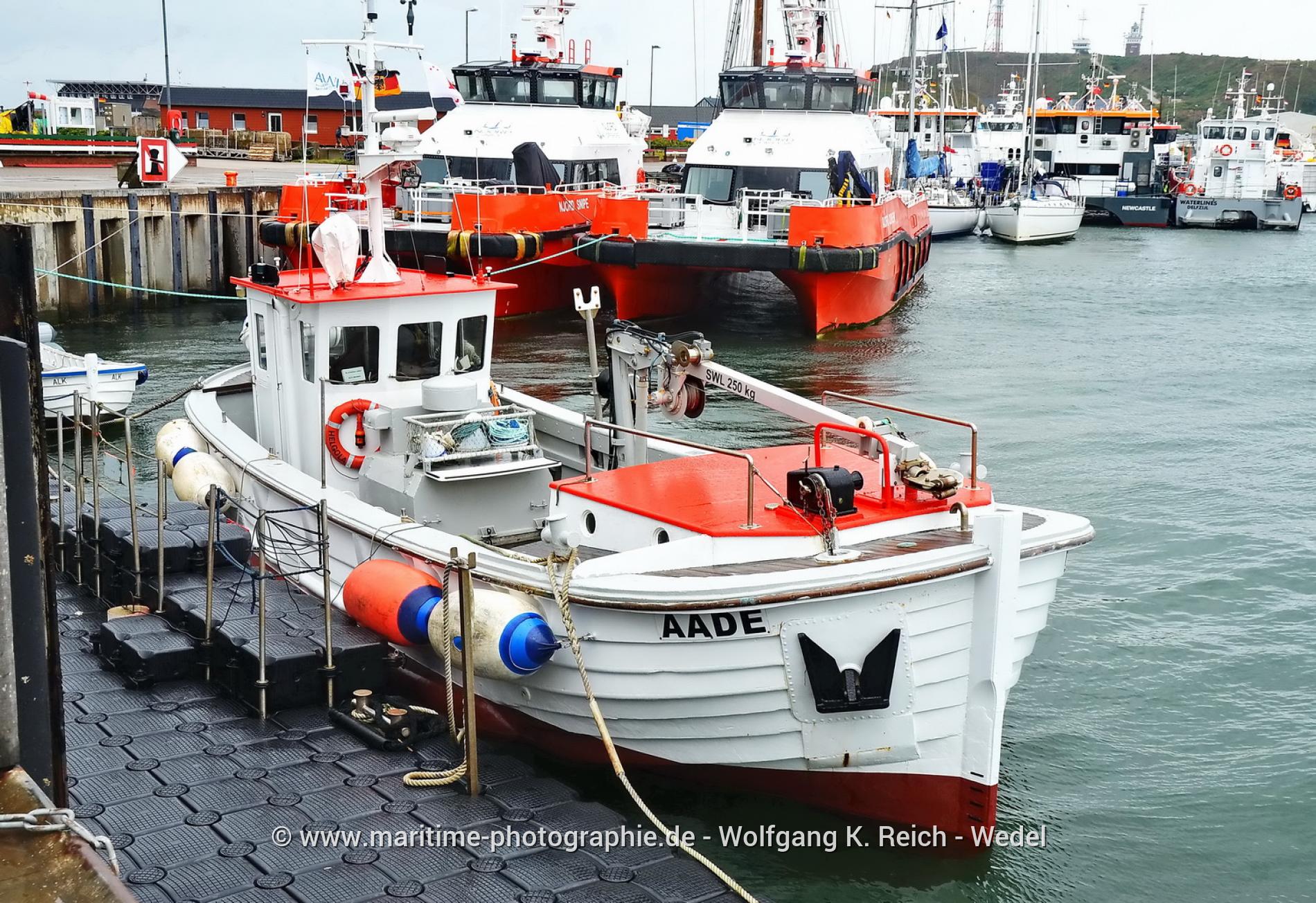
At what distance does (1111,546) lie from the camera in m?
11.8

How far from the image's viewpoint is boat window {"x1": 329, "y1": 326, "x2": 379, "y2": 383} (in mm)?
8750

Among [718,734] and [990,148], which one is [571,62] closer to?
[718,734]

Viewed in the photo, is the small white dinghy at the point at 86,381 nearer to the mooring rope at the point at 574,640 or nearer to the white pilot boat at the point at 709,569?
the white pilot boat at the point at 709,569

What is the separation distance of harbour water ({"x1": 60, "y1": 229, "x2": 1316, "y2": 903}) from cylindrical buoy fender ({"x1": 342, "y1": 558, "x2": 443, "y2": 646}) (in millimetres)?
1239

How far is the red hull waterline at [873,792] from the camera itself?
21.5 feet

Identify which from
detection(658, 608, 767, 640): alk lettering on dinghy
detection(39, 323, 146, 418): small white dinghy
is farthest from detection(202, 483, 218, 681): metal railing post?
detection(39, 323, 146, 418): small white dinghy

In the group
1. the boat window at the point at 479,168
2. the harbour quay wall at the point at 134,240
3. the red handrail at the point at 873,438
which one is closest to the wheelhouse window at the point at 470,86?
the boat window at the point at 479,168

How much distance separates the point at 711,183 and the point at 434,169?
Answer: 5.49 metres

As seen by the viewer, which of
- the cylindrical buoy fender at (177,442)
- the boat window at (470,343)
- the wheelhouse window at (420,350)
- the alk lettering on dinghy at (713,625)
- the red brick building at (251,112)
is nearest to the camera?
the alk lettering on dinghy at (713,625)

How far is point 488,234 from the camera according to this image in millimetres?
22734

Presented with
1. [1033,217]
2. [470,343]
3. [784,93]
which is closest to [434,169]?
[784,93]

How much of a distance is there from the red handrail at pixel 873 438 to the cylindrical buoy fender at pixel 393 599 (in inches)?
86.0

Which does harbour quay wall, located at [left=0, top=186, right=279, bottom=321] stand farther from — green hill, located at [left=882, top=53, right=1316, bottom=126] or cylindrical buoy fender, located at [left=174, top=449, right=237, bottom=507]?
green hill, located at [left=882, top=53, right=1316, bottom=126]

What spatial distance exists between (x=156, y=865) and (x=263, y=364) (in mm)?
4710
